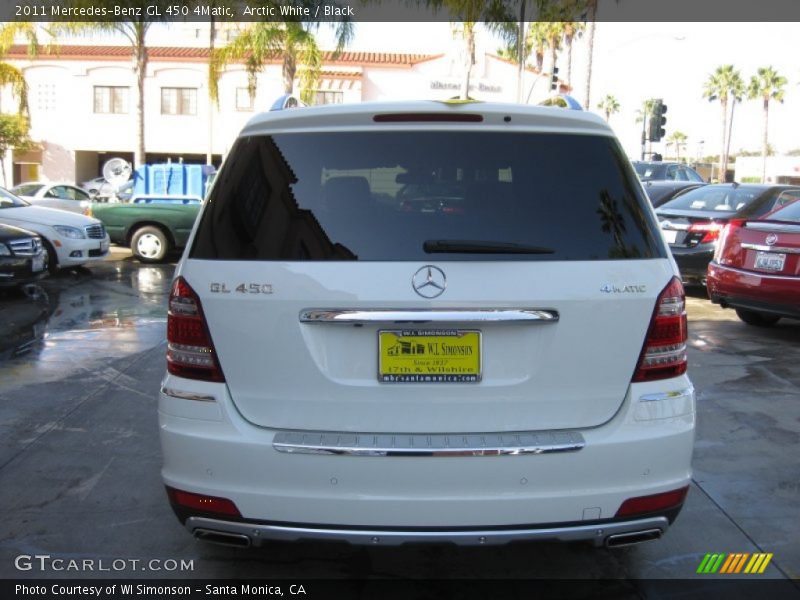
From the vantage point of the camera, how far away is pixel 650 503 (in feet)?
9.61

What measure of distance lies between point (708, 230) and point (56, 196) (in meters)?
15.0

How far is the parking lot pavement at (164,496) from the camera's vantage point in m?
3.62

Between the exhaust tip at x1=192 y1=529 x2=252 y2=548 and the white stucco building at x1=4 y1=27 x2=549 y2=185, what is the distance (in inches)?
1431

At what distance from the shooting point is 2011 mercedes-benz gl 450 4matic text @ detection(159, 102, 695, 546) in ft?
9.18

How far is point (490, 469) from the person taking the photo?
279 centimetres

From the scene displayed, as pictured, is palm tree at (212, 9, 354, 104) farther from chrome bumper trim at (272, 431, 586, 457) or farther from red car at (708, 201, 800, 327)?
chrome bumper trim at (272, 431, 586, 457)

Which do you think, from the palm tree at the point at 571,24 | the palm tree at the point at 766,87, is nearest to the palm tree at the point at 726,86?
the palm tree at the point at 766,87

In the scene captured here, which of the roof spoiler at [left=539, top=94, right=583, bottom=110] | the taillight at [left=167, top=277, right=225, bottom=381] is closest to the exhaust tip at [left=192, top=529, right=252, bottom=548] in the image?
the taillight at [left=167, top=277, right=225, bottom=381]

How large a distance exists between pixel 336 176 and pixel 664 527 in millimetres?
1740

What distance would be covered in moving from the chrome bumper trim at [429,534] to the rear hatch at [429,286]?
1.14 feet

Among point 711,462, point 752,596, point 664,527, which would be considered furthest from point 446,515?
point 711,462

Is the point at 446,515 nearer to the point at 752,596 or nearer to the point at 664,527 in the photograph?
the point at 664,527

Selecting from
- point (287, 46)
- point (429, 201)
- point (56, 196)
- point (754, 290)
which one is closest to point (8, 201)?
point (56, 196)

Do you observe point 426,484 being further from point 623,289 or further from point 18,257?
point 18,257
